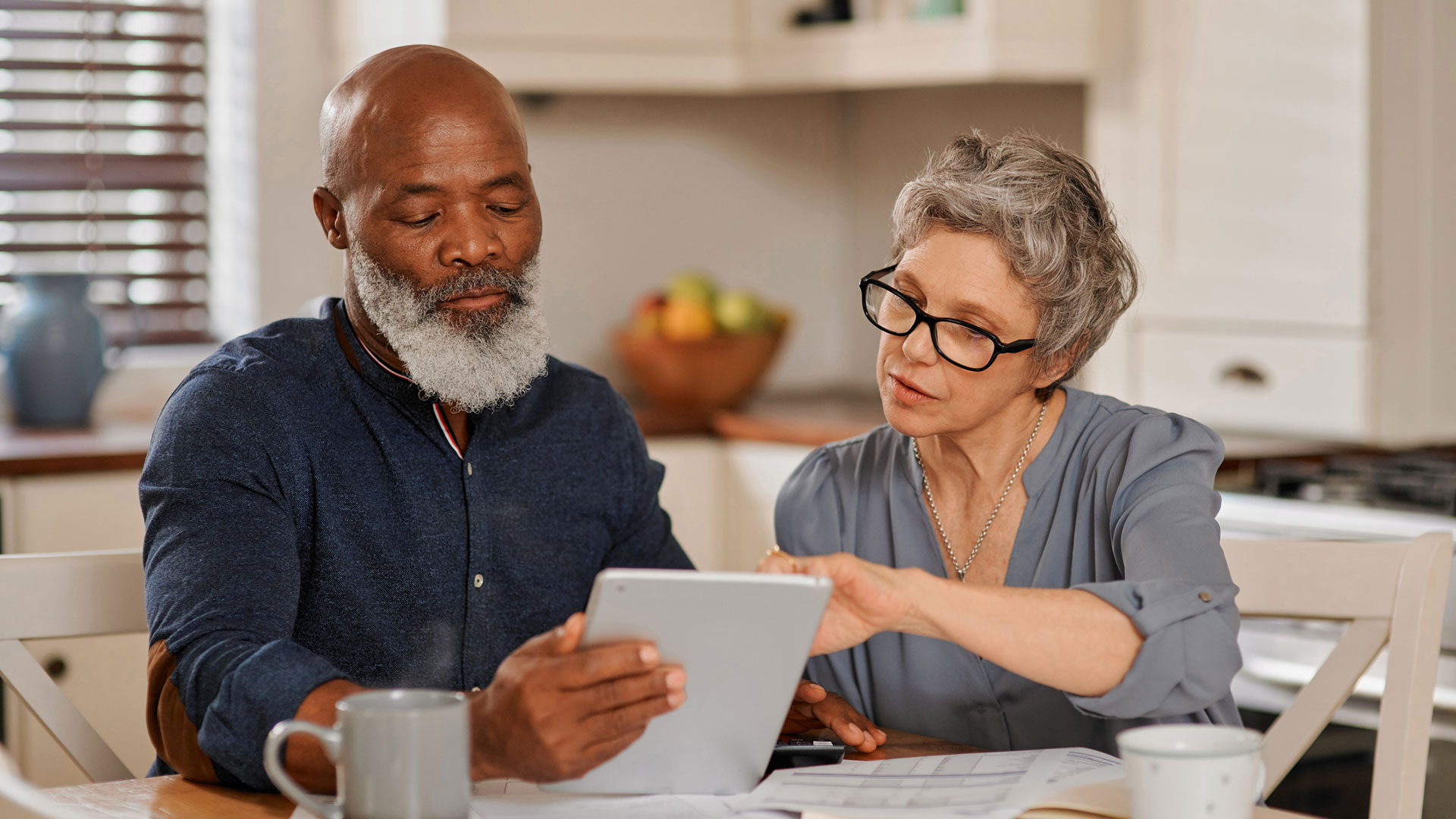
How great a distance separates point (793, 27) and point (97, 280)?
1450 mm

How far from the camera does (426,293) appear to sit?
1402mm

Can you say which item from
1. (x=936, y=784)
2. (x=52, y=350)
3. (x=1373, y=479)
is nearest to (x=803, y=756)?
(x=936, y=784)

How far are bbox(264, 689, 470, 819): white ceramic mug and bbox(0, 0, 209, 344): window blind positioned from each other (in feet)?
7.56

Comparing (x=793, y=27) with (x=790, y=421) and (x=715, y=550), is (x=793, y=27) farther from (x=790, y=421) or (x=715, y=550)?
(x=715, y=550)

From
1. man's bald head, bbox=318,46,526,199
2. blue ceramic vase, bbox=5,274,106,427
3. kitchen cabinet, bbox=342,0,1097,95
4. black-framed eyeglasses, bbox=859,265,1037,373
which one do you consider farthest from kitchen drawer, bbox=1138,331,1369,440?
blue ceramic vase, bbox=5,274,106,427

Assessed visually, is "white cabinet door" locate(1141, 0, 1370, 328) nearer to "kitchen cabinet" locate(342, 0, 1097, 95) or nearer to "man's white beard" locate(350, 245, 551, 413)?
"kitchen cabinet" locate(342, 0, 1097, 95)

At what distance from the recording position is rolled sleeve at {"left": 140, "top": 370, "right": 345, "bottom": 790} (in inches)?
42.5

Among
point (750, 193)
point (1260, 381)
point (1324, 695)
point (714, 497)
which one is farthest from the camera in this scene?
point (750, 193)

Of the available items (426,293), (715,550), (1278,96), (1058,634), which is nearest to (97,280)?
(715,550)

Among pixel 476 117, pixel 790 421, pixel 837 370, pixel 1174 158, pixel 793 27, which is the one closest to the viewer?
pixel 476 117

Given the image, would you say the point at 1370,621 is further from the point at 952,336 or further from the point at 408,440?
the point at 408,440

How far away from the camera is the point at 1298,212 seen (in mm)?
2430

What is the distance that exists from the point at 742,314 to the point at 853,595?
1.94m

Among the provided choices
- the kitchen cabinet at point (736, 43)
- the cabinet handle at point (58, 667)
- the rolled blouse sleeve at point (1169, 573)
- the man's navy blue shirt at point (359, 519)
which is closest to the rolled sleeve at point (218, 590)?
the man's navy blue shirt at point (359, 519)
